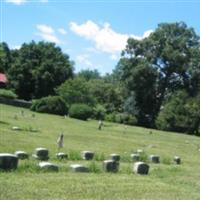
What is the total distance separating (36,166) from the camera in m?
16.9

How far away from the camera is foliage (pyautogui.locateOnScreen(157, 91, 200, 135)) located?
7038 centimetres

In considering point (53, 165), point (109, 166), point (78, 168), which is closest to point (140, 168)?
point (109, 166)

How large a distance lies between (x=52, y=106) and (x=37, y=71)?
26.9 m

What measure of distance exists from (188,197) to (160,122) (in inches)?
2318

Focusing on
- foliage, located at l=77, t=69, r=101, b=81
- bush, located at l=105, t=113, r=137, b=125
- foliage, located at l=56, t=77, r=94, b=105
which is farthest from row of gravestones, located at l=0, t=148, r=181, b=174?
foliage, located at l=77, t=69, r=101, b=81

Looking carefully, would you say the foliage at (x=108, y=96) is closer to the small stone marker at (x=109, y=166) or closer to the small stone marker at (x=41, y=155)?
the small stone marker at (x=41, y=155)

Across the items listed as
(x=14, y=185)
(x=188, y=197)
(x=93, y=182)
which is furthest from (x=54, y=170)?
(x=188, y=197)

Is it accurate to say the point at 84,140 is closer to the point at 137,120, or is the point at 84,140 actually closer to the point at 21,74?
the point at 137,120

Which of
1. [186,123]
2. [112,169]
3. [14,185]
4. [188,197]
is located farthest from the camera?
[186,123]

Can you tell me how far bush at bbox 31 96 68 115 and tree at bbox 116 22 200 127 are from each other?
76.9ft

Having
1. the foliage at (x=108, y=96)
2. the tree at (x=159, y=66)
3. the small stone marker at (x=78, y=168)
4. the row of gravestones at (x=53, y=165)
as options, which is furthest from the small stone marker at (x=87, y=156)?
the foliage at (x=108, y=96)

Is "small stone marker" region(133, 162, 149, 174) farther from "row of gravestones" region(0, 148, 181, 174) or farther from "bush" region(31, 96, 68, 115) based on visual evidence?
"bush" region(31, 96, 68, 115)

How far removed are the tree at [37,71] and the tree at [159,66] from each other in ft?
31.4

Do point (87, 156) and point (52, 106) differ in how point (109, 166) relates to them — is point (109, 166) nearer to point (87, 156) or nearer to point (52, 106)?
point (87, 156)
